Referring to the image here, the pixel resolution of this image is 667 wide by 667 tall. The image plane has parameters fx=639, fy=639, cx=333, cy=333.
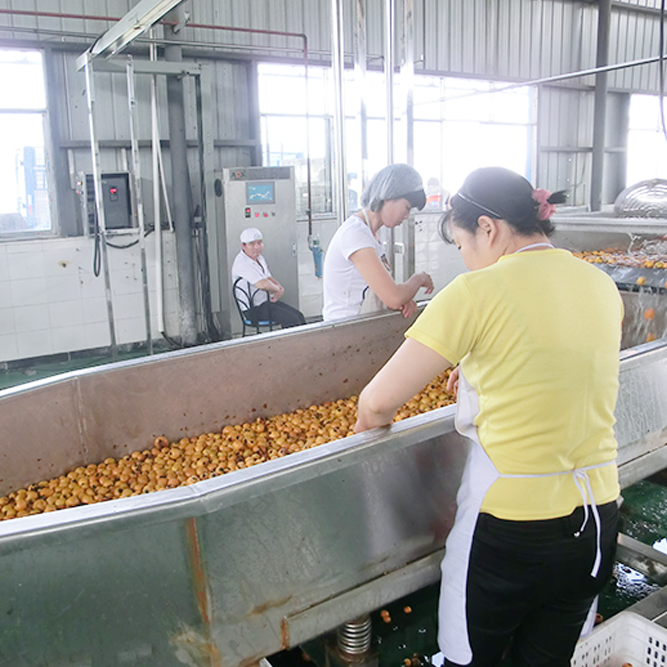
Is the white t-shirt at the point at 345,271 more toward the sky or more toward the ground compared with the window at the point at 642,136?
more toward the ground

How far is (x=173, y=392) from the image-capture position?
8.09ft

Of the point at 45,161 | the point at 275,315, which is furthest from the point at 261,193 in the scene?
the point at 45,161

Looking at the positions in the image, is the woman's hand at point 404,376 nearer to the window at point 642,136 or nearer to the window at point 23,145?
the window at point 23,145

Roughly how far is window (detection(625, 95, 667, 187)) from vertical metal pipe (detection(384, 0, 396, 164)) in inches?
339

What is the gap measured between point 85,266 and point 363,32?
4059 mm

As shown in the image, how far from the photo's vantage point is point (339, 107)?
283cm

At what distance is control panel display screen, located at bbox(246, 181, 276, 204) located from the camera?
615 centimetres

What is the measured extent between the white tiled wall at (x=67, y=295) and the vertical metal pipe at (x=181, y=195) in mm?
210

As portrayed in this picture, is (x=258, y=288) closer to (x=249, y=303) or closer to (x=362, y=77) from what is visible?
(x=249, y=303)

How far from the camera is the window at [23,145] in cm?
564

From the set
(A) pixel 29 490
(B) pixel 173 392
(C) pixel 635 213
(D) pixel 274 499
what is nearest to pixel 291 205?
(C) pixel 635 213

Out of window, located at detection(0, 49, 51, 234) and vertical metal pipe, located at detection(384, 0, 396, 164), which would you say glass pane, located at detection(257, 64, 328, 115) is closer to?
window, located at detection(0, 49, 51, 234)

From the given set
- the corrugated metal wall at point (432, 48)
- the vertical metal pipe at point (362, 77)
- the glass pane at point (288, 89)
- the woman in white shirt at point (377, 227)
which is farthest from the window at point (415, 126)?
the woman in white shirt at point (377, 227)

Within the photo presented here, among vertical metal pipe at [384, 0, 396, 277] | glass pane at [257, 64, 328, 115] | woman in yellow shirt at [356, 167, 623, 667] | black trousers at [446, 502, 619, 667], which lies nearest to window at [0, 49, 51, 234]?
glass pane at [257, 64, 328, 115]
